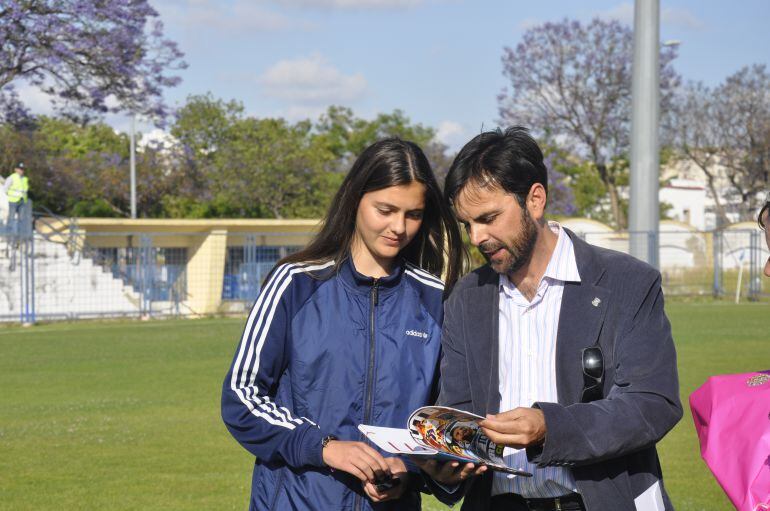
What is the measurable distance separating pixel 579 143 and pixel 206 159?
16.3 meters

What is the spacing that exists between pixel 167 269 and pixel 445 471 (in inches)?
1048

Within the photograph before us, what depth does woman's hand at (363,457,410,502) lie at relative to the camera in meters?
3.34

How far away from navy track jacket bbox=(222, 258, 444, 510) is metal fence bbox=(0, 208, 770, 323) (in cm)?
2262

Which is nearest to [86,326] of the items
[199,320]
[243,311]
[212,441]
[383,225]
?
[199,320]

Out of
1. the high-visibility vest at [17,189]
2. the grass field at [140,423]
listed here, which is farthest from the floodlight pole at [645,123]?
the high-visibility vest at [17,189]

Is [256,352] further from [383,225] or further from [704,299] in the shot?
[704,299]

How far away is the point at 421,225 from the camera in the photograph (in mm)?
3854

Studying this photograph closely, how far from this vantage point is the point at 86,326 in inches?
963

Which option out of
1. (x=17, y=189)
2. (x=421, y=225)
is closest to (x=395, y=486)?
(x=421, y=225)

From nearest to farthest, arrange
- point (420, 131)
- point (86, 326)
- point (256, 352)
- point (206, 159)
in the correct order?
point (256, 352) < point (86, 326) < point (206, 159) < point (420, 131)

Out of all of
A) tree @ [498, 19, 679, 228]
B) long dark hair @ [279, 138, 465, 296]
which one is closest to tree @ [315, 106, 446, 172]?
tree @ [498, 19, 679, 228]

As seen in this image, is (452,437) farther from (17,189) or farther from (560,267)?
(17,189)

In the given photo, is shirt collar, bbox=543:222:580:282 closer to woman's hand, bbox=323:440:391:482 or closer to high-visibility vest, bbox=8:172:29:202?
woman's hand, bbox=323:440:391:482

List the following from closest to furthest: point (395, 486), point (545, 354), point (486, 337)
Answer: point (545, 354) → point (486, 337) → point (395, 486)
